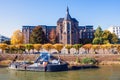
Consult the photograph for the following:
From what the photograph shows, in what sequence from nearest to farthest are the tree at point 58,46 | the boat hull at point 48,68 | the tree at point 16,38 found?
the boat hull at point 48,68 < the tree at point 58,46 < the tree at point 16,38

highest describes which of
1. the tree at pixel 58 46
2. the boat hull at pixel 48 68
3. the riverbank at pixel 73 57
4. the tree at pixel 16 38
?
the tree at pixel 16 38

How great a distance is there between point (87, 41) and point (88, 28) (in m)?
16.6

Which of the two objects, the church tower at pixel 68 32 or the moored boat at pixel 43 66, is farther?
the church tower at pixel 68 32

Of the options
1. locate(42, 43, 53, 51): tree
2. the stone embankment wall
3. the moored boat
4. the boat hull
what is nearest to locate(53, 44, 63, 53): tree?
locate(42, 43, 53, 51): tree

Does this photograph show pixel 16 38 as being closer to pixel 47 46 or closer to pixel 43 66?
pixel 47 46

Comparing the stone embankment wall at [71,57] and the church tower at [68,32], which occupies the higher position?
the church tower at [68,32]

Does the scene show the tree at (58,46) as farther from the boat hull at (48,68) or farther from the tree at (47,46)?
the boat hull at (48,68)

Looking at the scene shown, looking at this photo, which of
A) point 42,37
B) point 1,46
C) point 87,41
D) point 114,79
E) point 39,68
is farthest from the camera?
point 87,41

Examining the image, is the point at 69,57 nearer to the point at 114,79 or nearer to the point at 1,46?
the point at 1,46

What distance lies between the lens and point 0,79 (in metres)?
49.3

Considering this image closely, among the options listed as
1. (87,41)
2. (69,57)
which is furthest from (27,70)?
(87,41)

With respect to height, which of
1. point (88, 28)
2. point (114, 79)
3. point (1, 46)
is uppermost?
point (88, 28)

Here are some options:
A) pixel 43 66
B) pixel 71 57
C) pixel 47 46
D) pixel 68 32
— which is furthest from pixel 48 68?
pixel 68 32

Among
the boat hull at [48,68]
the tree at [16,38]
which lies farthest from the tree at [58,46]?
the boat hull at [48,68]
